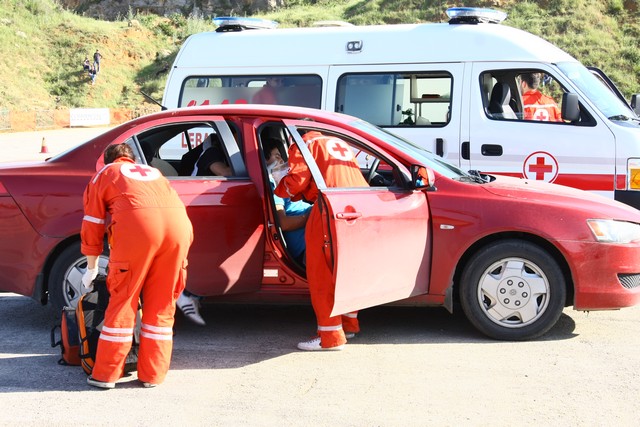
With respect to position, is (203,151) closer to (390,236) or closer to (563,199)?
(390,236)

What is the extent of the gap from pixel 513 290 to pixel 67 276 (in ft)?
10.2

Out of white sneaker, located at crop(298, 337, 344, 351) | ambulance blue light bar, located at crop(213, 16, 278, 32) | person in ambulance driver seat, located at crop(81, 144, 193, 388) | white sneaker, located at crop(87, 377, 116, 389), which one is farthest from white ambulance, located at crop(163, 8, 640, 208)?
white sneaker, located at crop(87, 377, 116, 389)

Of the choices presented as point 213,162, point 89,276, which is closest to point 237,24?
point 213,162

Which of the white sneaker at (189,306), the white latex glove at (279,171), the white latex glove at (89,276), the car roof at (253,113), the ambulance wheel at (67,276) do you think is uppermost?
the car roof at (253,113)

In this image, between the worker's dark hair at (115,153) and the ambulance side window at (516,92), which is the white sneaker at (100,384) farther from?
the ambulance side window at (516,92)

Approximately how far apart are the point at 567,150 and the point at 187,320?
13.5ft

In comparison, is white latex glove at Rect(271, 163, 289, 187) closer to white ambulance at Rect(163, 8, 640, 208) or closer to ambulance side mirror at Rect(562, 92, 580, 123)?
white ambulance at Rect(163, 8, 640, 208)

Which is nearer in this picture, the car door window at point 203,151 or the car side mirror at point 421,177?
the car side mirror at point 421,177

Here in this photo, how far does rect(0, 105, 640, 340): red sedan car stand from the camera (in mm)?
6082

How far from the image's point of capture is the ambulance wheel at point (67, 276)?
21.2 feet

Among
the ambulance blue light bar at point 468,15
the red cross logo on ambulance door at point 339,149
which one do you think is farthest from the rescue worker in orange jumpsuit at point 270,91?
the red cross logo on ambulance door at point 339,149

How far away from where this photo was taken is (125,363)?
5.48 m

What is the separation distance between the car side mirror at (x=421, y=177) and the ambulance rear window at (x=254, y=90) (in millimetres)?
3855

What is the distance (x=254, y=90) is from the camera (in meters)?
10.1
